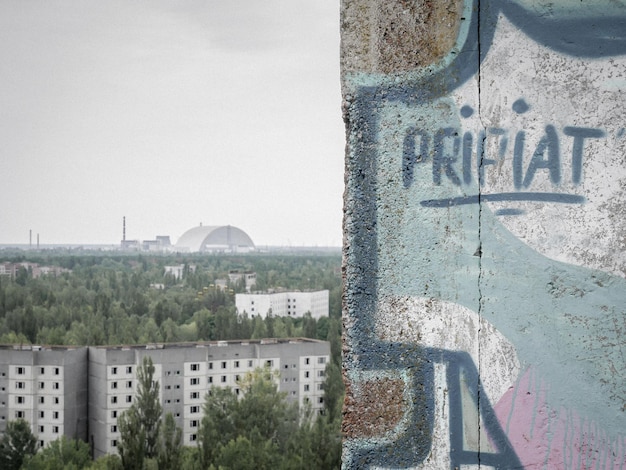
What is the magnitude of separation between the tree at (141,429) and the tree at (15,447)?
11.7 ft

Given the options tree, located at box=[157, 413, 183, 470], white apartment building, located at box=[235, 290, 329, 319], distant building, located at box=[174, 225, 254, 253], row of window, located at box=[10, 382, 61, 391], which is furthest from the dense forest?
distant building, located at box=[174, 225, 254, 253]

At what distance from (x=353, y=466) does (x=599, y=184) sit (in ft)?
2.66

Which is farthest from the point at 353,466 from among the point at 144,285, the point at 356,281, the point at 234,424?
the point at 144,285

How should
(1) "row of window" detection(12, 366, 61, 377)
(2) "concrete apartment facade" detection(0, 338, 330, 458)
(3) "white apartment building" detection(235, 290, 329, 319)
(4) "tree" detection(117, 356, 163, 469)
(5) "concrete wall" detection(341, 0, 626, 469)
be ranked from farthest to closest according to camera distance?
(3) "white apartment building" detection(235, 290, 329, 319) → (2) "concrete apartment facade" detection(0, 338, 330, 458) → (1) "row of window" detection(12, 366, 61, 377) → (4) "tree" detection(117, 356, 163, 469) → (5) "concrete wall" detection(341, 0, 626, 469)

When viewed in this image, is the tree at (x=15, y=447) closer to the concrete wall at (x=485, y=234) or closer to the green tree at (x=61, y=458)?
the green tree at (x=61, y=458)

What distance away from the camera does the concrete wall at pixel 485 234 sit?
149 cm

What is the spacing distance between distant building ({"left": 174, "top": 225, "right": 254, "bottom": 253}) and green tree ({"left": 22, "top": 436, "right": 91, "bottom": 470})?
122 metres

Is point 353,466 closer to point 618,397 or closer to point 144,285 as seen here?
point 618,397

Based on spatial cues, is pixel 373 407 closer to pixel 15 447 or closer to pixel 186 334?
pixel 15 447

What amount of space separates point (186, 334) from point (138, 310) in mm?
8496

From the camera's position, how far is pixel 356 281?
1633 millimetres

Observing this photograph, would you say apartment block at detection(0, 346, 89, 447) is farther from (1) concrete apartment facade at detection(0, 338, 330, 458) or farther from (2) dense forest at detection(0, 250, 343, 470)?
(2) dense forest at detection(0, 250, 343, 470)

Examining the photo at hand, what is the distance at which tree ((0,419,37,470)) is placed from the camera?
23.7 metres

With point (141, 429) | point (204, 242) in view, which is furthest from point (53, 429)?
point (204, 242)
